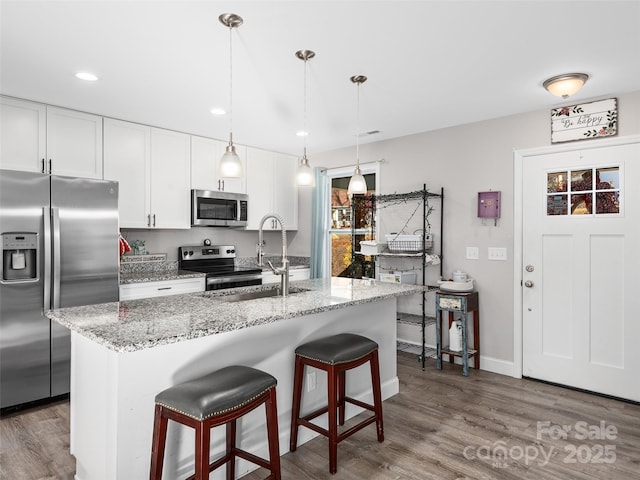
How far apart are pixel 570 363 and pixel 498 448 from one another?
148cm

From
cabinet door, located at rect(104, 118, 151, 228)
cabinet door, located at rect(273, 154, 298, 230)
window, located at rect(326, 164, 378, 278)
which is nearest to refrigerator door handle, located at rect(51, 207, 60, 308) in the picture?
cabinet door, located at rect(104, 118, 151, 228)

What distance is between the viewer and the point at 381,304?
3.16 metres

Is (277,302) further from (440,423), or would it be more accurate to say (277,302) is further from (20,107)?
(20,107)

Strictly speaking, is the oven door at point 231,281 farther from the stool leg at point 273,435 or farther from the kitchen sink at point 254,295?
the stool leg at point 273,435

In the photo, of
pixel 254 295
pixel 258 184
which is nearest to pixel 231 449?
pixel 254 295

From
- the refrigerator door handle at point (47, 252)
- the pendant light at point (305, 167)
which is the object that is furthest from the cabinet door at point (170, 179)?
the pendant light at point (305, 167)

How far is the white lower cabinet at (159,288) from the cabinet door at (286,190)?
1643 mm

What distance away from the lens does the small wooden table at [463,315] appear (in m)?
3.77

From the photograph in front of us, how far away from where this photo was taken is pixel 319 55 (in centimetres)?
256

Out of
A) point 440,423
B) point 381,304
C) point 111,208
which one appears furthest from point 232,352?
point 111,208

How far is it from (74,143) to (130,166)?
52 cm

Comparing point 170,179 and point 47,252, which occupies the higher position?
point 170,179

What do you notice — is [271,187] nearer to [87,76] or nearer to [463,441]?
[87,76]

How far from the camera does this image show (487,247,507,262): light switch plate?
3.83 metres
